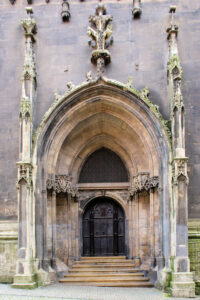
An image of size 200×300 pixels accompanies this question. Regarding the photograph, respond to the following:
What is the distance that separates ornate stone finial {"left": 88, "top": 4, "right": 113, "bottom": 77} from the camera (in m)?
11.9

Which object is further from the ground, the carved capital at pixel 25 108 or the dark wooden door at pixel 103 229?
the carved capital at pixel 25 108

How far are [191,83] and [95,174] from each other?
4.53 m

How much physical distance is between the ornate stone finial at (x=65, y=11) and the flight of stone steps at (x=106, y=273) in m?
8.14

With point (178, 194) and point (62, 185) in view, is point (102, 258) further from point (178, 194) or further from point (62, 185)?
point (178, 194)

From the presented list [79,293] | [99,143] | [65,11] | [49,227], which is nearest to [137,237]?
[49,227]

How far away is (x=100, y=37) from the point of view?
475 inches

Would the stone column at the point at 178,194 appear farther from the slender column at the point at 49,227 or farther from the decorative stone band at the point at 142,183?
the slender column at the point at 49,227

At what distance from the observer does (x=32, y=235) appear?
1071 cm

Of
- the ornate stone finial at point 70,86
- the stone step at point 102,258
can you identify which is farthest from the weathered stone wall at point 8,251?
the ornate stone finial at point 70,86

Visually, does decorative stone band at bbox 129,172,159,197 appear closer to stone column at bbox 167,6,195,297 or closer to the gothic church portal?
the gothic church portal

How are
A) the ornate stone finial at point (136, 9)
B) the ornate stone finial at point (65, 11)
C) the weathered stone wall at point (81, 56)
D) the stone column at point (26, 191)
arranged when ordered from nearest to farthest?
the stone column at point (26, 191)
the weathered stone wall at point (81, 56)
the ornate stone finial at point (136, 9)
the ornate stone finial at point (65, 11)

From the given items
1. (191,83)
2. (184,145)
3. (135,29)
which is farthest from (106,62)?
(184,145)

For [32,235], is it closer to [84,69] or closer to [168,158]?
[168,158]

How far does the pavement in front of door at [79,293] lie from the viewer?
9.24 meters
